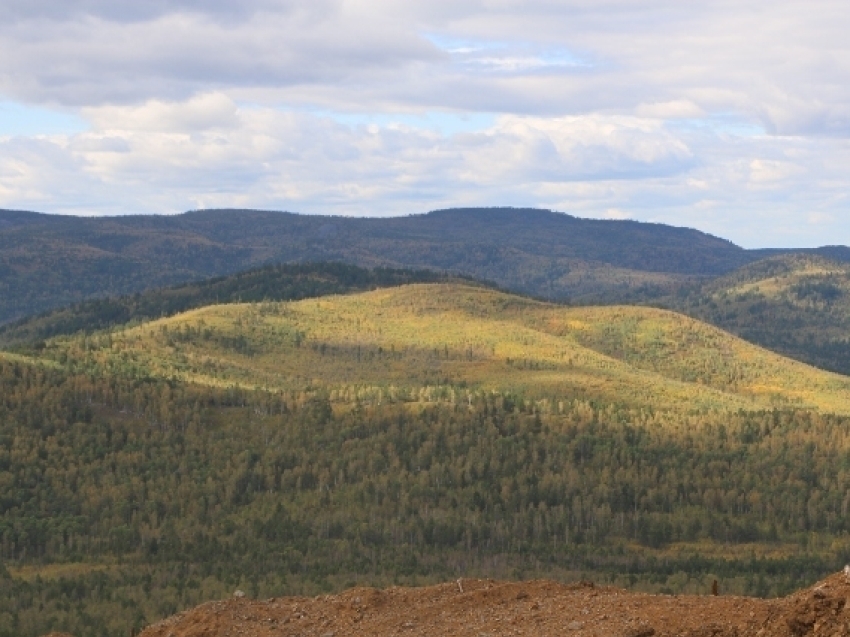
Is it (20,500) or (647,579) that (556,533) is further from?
(20,500)

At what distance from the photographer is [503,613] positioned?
37.5 meters

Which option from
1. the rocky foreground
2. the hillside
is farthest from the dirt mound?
the hillside

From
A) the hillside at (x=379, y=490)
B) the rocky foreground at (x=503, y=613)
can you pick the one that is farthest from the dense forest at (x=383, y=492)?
the rocky foreground at (x=503, y=613)

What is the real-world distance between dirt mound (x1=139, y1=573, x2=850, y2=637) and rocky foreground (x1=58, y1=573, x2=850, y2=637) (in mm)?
28

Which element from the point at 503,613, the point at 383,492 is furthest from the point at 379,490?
the point at 503,613

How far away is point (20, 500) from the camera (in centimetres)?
13625

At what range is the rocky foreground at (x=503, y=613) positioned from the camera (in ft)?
107

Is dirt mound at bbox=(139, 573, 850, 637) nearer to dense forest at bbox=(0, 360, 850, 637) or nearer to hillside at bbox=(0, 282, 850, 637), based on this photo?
hillside at bbox=(0, 282, 850, 637)

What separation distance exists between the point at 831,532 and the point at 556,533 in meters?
30.3

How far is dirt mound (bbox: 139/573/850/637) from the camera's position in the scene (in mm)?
32406

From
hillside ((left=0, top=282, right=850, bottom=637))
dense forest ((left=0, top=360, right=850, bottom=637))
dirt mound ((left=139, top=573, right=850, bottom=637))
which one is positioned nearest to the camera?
dirt mound ((left=139, top=573, right=850, bottom=637))

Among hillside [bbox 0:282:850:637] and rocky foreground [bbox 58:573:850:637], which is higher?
rocky foreground [bbox 58:573:850:637]

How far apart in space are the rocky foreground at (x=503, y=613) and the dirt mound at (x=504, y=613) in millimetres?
28

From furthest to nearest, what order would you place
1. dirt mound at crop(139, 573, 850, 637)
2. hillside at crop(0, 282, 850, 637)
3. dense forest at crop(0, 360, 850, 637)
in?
dense forest at crop(0, 360, 850, 637) < hillside at crop(0, 282, 850, 637) < dirt mound at crop(139, 573, 850, 637)
